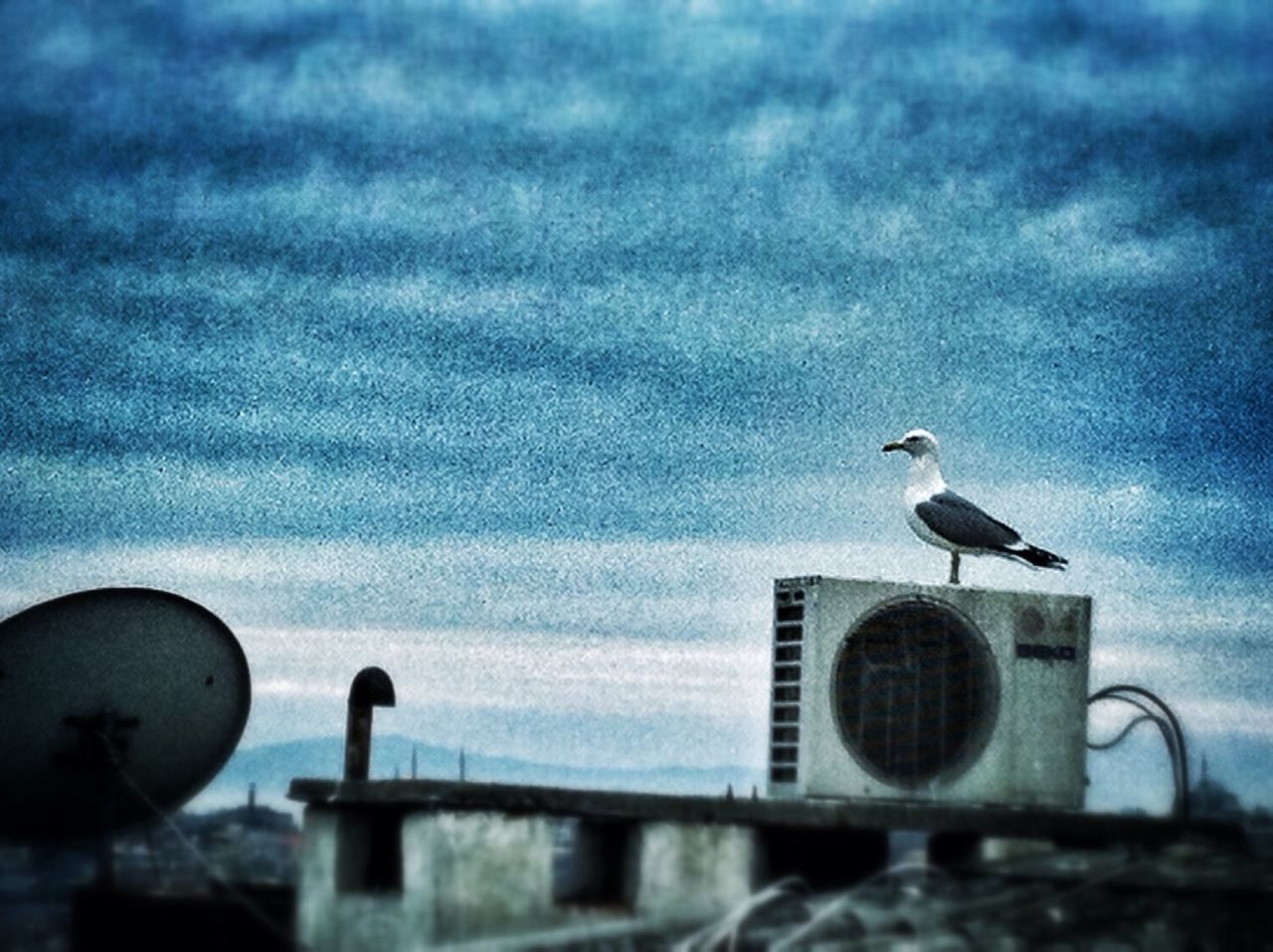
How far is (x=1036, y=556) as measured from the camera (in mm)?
17219

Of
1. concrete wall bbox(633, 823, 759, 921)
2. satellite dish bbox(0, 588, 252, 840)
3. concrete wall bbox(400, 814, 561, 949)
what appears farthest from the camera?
satellite dish bbox(0, 588, 252, 840)

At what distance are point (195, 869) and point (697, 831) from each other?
15.4ft

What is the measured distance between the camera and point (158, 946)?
16.2m

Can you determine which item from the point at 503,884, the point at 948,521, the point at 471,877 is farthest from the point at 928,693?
the point at 471,877

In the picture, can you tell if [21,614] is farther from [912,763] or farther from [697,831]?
[912,763]

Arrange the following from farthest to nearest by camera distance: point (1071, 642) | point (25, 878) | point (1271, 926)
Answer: point (25, 878), point (1071, 642), point (1271, 926)

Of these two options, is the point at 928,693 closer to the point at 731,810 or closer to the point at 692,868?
the point at 731,810

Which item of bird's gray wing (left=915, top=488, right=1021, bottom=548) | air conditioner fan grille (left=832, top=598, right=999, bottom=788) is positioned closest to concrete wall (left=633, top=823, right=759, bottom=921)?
air conditioner fan grille (left=832, top=598, right=999, bottom=788)

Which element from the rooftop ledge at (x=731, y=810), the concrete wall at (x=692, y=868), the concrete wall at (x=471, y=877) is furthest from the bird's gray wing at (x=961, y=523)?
the concrete wall at (x=471, y=877)

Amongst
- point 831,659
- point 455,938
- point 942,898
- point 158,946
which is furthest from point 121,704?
point 942,898

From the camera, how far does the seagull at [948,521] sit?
55.8ft

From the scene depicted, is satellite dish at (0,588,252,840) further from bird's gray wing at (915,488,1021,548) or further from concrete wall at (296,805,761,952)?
bird's gray wing at (915,488,1021,548)

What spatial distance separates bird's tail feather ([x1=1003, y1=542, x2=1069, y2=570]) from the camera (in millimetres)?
17141

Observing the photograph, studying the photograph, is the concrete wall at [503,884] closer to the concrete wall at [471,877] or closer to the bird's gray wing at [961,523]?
the concrete wall at [471,877]
